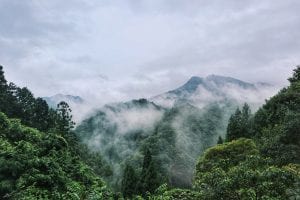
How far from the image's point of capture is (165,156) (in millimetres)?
77188

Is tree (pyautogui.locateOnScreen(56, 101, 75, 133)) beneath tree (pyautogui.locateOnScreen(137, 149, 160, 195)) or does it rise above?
above

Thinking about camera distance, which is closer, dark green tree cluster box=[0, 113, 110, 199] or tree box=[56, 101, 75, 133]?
dark green tree cluster box=[0, 113, 110, 199]

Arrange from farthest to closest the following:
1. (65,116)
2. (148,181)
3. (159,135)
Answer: (159,135)
(65,116)
(148,181)

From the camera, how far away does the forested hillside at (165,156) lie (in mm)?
16875

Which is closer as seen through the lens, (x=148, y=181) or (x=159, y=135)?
(x=148, y=181)

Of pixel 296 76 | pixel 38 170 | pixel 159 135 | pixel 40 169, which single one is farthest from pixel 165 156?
pixel 38 170

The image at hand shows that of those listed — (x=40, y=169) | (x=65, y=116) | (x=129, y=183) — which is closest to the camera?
(x=40, y=169)

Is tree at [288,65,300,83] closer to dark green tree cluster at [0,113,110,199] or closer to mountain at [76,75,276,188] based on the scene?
mountain at [76,75,276,188]

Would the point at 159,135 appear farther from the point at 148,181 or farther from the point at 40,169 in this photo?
the point at 40,169

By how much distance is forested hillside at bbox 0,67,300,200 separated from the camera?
1688 centimetres

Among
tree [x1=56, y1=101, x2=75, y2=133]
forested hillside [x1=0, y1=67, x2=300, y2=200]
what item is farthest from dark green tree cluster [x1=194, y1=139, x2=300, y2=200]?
tree [x1=56, y1=101, x2=75, y2=133]

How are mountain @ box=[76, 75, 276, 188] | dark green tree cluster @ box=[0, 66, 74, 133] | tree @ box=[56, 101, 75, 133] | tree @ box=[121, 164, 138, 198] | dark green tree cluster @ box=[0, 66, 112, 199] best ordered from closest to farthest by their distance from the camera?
dark green tree cluster @ box=[0, 66, 112, 199] < dark green tree cluster @ box=[0, 66, 74, 133] < tree @ box=[121, 164, 138, 198] < tree @ box=[56, 101, 75, 133] < mountain @ box=[76, 75, 276, 188]

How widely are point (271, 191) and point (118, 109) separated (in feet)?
460

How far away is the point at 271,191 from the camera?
16.0 m
